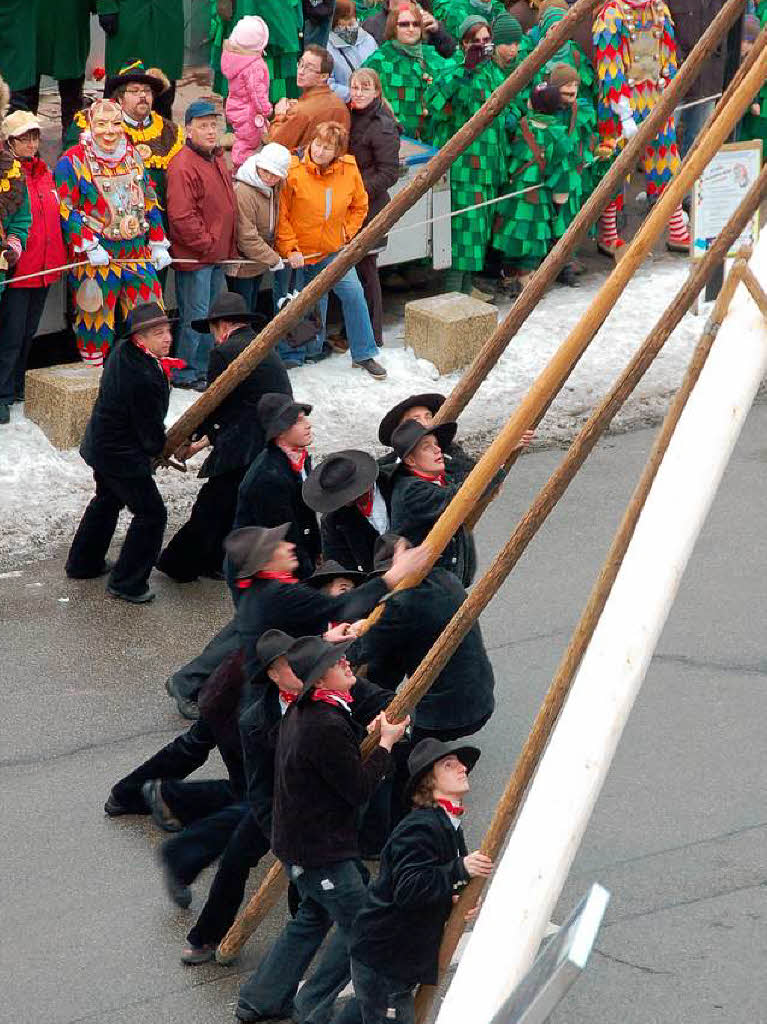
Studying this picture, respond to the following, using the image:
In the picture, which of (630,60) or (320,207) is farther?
(630,60)

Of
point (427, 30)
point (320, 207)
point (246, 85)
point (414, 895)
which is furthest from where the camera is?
point (427, 30)

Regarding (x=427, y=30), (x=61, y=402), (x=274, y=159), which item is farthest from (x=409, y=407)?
(x=427, y=30)

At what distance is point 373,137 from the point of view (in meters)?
11.0

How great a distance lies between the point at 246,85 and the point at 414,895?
7.12 metres

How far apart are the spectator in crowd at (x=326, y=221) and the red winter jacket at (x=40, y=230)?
4.89ft

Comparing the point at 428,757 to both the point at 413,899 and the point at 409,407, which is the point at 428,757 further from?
the point at 409,407

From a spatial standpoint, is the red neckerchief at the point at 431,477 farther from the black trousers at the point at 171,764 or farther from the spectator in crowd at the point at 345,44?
the spectator in crowd at the point at 345,44

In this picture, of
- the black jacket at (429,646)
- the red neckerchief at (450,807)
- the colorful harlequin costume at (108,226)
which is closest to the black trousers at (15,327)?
the colorful harlequin costume at (108,226)

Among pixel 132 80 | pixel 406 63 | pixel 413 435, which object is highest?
pixel 132 80

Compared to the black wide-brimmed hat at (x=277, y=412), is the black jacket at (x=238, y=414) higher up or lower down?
lower down

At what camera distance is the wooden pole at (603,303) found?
4129mm

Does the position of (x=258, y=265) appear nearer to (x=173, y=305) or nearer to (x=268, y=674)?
(x=173, y=305)

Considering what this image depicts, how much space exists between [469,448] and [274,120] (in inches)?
102

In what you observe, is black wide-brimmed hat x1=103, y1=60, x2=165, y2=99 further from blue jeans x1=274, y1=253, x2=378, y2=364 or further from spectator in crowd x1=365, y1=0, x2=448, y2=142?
spectator in crowd x1=365, y1=0, x2=448, y2=142
